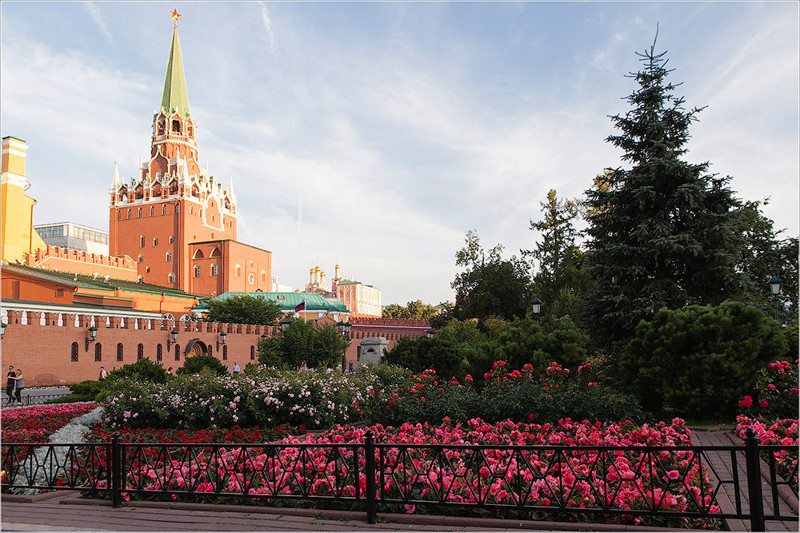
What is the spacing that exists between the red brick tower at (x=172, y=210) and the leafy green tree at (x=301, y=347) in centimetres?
4755

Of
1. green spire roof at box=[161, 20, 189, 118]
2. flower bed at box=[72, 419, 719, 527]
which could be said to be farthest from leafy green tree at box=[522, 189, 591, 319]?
green spire roof at box=[161, 20, 189, 118]

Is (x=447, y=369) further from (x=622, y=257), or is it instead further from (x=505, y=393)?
(x=505, y=393)

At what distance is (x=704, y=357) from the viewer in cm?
1010

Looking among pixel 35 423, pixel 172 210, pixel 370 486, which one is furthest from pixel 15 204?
pixel 370 486

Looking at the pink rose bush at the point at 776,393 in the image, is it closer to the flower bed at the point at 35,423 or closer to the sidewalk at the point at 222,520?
the sidewalk at the point at 222,520

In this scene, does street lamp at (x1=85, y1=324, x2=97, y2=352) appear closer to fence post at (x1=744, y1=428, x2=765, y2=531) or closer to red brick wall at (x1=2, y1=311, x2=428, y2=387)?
red brick wall at (x1=2, y1=311, x2=428, y2=387)

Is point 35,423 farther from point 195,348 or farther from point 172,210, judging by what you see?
point 172,210

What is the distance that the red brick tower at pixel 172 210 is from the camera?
70.9 meters

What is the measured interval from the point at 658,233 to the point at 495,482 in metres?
12.2

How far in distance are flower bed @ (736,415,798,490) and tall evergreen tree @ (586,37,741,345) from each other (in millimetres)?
7163

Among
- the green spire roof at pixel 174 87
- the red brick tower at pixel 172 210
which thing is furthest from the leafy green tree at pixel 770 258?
the green spire roof at pixel 174 87

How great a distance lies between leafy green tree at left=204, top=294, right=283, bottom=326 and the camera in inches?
2034

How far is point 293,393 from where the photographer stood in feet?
39.1

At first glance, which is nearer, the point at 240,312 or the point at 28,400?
the point at 28,400
